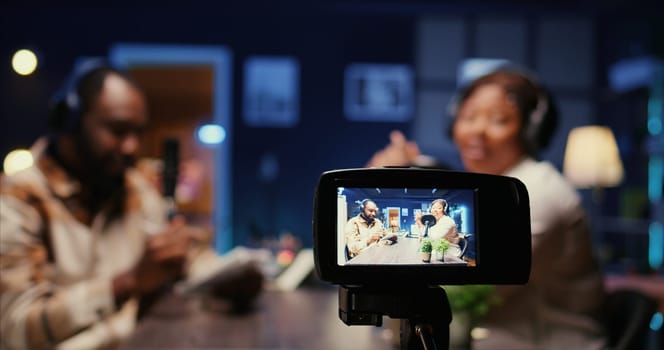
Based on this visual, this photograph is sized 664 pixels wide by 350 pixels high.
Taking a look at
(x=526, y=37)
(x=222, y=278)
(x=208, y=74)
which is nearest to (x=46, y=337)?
(x=222, y=278)

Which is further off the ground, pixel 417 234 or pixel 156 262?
pixel 417 234

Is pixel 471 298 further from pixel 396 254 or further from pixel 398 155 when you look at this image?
pixel 396 254

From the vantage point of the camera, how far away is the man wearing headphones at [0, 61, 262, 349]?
1794mm

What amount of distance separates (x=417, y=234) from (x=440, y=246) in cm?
3

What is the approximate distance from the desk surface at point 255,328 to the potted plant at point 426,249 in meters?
0.85

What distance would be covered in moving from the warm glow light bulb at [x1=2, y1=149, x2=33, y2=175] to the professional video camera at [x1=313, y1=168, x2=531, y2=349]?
4.49ft

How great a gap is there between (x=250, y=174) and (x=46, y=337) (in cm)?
400

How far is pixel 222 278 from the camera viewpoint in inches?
92.3

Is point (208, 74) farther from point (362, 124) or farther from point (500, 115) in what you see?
point (500, 115)

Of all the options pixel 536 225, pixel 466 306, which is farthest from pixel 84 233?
pixel 536 225

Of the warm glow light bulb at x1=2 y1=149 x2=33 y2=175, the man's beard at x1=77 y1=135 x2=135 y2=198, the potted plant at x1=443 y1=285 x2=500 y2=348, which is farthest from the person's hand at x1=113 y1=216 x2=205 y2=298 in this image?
the potted plant at x1=443 y1=285 x2=500 y2=348

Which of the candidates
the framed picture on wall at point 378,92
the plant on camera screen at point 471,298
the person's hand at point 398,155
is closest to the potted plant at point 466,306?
the plant on camera screen at point 471,298

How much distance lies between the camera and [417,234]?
34.3 inches

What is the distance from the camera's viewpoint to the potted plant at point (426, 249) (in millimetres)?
866
